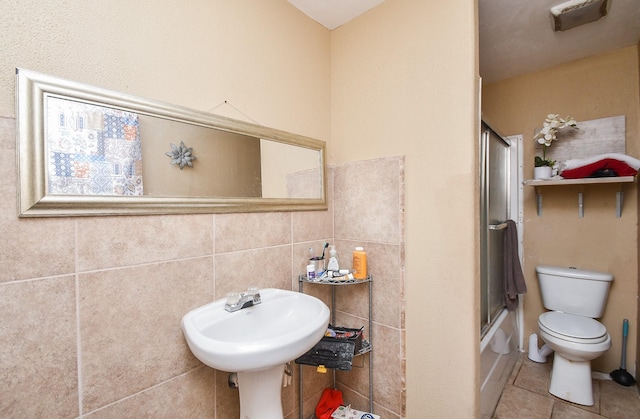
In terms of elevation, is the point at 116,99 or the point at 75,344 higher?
the point at 116,99

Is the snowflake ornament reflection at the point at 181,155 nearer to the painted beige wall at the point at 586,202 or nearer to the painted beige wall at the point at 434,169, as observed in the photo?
the painted beige wall at the point at 434,169

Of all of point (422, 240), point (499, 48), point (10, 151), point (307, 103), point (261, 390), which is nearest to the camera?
point (10, 151)

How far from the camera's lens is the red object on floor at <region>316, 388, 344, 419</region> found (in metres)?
1.44

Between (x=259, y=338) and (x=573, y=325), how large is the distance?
212 centimetres

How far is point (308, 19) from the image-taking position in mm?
1546

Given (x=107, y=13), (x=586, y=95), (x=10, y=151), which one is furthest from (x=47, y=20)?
(x=586, y=95)

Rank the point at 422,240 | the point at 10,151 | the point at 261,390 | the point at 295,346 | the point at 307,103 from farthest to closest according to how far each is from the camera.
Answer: the point at 307,103 < the point at 422,240 < the point at 261,390 < the point at 295,346 < the point at 10,151

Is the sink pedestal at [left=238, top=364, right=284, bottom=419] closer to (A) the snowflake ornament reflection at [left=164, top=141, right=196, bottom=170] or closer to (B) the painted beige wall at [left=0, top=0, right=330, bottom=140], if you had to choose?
(A) the snowflake ornament reflection at [left=164, top=141, right=196, bottom=170]

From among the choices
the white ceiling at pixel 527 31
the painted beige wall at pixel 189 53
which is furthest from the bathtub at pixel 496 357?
the white ceiling at pixel 527 31

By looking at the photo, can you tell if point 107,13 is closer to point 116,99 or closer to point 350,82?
point 116,99

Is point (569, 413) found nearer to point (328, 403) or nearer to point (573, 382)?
point (573, 382)

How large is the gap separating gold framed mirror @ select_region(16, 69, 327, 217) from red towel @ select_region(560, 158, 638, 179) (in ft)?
6.77

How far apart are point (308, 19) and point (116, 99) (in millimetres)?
1167

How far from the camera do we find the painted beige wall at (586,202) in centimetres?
191
